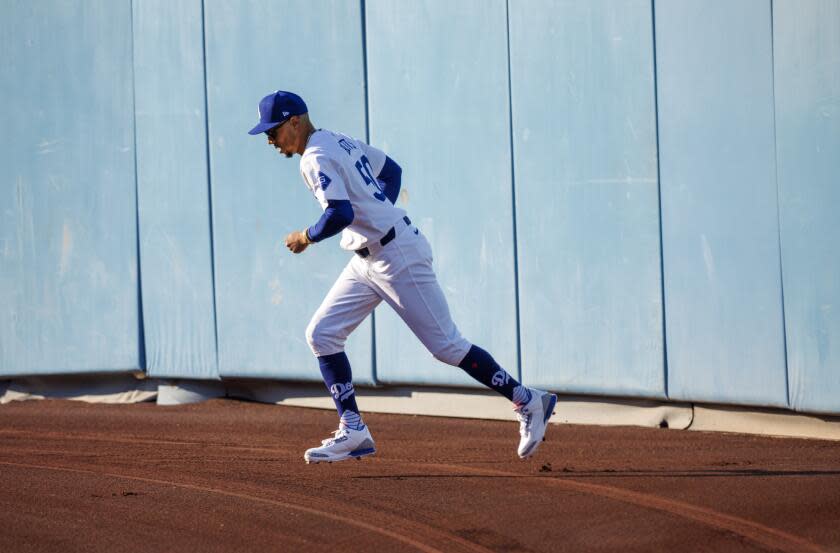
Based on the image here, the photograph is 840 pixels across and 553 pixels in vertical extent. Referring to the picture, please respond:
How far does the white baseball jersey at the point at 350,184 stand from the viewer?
6.13 m

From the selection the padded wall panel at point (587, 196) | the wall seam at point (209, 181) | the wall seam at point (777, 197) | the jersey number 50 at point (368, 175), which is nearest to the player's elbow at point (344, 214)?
the jersey number 50 at point (368, 175)

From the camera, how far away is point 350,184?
248 inches

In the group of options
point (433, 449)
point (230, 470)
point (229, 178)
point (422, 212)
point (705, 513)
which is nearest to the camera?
point (705, 513)

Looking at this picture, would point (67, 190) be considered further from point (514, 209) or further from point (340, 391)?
point (340, 391)

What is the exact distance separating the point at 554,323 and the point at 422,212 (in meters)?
1.31

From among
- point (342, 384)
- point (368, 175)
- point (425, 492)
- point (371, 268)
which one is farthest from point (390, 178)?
point (425, 492)

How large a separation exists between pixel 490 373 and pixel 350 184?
1219 mm

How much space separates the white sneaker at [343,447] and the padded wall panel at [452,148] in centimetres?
213

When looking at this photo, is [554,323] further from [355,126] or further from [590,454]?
[355,126]

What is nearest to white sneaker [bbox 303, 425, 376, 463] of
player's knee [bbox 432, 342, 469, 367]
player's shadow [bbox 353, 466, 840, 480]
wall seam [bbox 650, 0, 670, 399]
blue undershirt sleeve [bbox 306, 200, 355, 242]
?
player's shadow [bbox 353, 466, 840, 480]

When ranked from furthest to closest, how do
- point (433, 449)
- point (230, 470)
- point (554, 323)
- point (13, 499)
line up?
point (554, 323), point (433, 449), point (230, 470), point (13, 499)

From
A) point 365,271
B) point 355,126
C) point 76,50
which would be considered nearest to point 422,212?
point 355,126

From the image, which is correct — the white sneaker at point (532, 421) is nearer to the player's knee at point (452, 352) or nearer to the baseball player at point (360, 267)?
the baseball player at point (360, 267)

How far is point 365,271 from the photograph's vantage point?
6.48 metres
